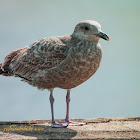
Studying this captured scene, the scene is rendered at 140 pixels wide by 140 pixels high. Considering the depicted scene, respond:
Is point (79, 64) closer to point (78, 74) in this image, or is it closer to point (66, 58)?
point (78, 74)

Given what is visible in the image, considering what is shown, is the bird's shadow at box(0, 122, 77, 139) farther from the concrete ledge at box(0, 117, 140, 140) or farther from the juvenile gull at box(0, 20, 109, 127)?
the juvenile gull at box(0, 20, 109, 127)

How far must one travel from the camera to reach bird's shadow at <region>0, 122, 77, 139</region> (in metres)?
7.92

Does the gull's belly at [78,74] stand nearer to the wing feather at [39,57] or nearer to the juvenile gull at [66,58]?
the juvenile gull at [66,58]

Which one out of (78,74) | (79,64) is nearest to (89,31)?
(79,64)

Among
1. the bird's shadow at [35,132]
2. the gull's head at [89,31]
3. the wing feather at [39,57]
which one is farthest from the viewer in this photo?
the wing feather at [39,57]

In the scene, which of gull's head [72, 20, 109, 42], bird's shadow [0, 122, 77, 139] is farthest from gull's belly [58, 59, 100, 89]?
bird's shadow [0, 122, 77, 139]

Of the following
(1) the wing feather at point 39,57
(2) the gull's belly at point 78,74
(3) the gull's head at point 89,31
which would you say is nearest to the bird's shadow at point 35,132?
(2) the gull's belly at point 78,74

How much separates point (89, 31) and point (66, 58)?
2.99 ft

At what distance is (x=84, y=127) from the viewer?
8.78 metres

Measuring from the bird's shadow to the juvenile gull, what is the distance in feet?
1.29

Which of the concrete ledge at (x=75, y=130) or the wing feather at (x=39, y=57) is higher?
the wing feather at (x=39, y=57)

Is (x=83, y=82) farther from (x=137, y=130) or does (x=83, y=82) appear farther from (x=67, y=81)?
(x=137, y=130)

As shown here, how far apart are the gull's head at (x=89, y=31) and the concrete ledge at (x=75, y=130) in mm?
2417

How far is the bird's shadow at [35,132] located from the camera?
26.0 ft
